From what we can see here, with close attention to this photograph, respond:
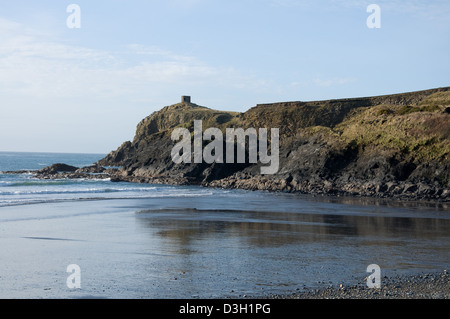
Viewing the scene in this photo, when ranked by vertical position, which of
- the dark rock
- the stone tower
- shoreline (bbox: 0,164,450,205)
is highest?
the stone tower

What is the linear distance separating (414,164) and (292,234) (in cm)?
3376

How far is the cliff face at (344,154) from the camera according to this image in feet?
175

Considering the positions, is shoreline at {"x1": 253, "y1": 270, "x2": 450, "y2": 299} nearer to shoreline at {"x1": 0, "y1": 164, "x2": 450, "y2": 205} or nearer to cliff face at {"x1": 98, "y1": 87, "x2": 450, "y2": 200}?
shoreline at {"x1": 0, "y1": 164, "x2": 450, "y2": 205}

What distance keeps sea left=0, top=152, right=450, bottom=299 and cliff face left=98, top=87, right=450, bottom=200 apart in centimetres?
1469

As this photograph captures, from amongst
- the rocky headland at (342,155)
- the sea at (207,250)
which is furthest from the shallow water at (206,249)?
the rocky headland at (342,155)

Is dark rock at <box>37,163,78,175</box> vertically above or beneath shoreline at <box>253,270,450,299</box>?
above

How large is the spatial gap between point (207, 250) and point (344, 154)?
4576 centimetres

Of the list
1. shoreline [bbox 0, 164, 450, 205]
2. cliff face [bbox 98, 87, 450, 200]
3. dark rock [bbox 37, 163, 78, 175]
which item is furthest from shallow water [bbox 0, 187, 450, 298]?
dark rock [bbox 37, 163, 78, 175]

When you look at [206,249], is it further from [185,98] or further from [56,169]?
[185,98]

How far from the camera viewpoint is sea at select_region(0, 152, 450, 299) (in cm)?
1476

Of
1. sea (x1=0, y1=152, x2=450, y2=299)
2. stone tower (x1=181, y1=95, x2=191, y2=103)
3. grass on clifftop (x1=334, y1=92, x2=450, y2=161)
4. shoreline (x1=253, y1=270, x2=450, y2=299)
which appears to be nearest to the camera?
shoreline (x1=253, y1=270, x2=450, y2=299)

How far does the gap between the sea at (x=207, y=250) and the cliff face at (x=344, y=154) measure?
578 inches

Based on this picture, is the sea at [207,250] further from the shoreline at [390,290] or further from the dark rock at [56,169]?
the dark rock at [56,169]
